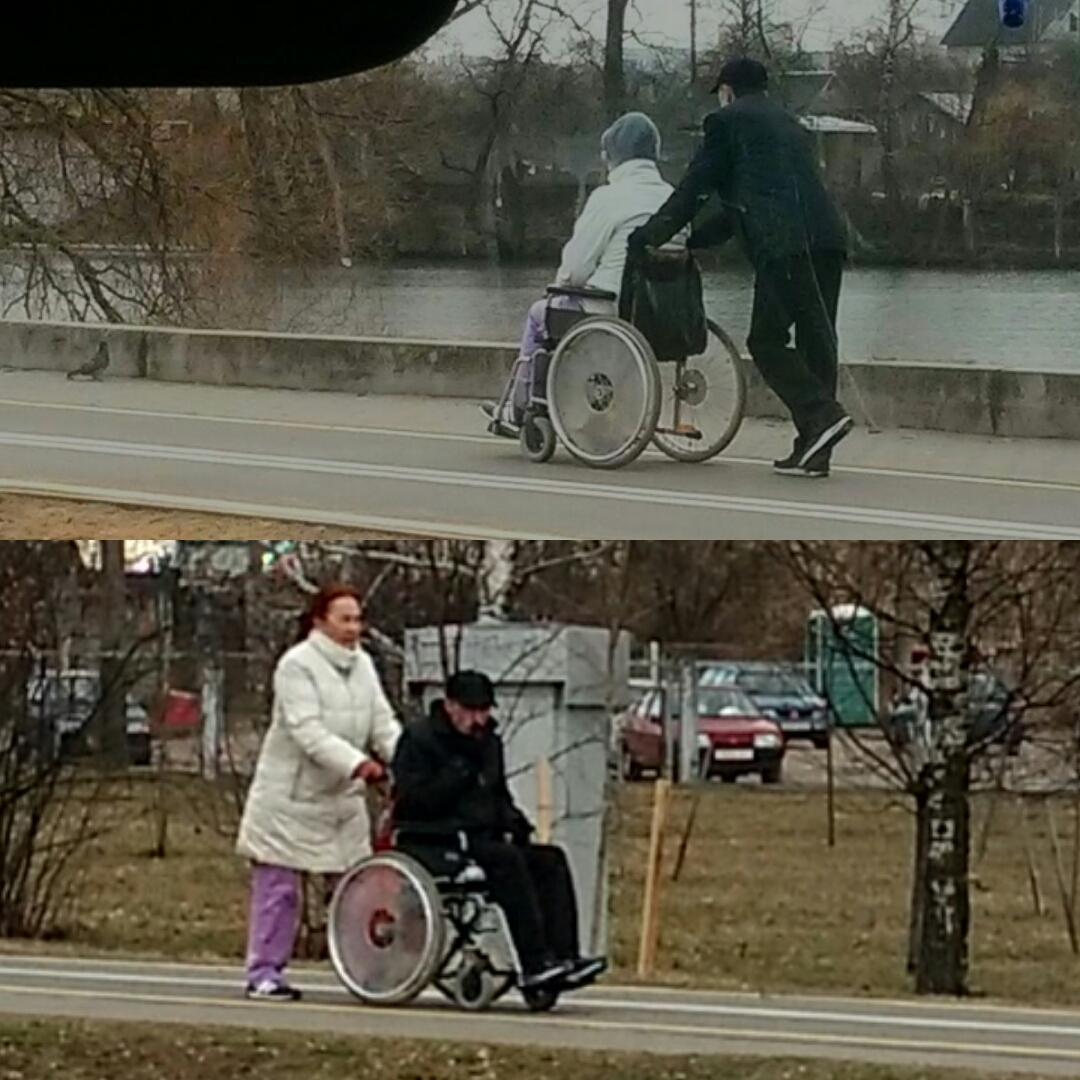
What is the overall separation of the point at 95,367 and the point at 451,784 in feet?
5.81

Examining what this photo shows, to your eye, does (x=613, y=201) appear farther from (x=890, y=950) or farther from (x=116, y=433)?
(x=890, y=950)

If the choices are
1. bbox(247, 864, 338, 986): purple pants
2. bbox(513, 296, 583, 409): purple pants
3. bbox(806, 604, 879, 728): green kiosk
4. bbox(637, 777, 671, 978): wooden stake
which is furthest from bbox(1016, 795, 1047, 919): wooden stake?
bbox(513, 296, 583, 409): purple pants

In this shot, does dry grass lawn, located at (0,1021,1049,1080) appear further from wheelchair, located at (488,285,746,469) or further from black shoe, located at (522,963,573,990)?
wheelchair, located at (488,285,746,469)

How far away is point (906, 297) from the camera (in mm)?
3496

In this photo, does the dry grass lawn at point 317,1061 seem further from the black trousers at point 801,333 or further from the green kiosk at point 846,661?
the green kiosk at point 846,661

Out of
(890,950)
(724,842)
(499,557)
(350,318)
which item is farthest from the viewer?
(724,842)

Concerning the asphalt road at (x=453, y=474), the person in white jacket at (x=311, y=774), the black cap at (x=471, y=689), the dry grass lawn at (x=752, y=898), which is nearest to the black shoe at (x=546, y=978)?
the dry grass lawn at (x=752, y=898)

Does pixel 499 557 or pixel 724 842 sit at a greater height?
pixel 499 557

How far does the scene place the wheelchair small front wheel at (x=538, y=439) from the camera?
3.75 m

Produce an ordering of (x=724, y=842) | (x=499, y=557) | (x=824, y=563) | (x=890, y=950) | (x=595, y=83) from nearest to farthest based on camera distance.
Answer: (x=595, y=83) < (x=499, y=557) < (x=824, y=563) < (x=890, y=950) < (x=724, y=842)

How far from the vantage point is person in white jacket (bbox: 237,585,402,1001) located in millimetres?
5316

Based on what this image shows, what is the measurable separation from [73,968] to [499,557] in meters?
1.42

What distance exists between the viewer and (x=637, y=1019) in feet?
16.8

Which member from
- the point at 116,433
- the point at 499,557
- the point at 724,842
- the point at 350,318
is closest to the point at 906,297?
the point at 350,318
